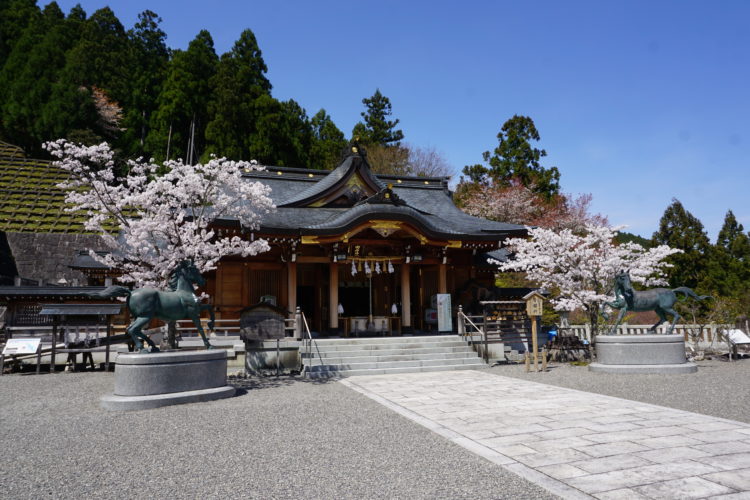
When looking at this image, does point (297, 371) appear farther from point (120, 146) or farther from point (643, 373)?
point (120, 146)

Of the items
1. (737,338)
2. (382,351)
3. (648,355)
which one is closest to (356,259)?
(382,351)

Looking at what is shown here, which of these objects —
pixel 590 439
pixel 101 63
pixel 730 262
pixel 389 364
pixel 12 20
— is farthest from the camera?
pixel 12 20

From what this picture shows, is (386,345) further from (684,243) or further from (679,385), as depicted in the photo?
(684,243)

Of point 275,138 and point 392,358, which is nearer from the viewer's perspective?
point 392,358

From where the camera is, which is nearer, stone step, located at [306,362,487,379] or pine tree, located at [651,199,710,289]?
stone step, located at [306,362,487,379]

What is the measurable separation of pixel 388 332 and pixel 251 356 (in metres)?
5.58

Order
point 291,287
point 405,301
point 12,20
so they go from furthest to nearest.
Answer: point 12,20 → point 405,301 → point 291,287

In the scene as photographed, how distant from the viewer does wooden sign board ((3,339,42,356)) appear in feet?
41.8

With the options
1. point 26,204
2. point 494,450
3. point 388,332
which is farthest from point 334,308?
point 26,204

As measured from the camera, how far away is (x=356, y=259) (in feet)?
54.7

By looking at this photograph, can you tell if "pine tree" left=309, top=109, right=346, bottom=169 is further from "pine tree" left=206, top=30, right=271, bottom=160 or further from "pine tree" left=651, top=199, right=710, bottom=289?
"pine tree" left=651, top=199, right=710, bottom=289

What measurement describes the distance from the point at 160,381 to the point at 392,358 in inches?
262

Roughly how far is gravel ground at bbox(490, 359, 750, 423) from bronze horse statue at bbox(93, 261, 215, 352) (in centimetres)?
786

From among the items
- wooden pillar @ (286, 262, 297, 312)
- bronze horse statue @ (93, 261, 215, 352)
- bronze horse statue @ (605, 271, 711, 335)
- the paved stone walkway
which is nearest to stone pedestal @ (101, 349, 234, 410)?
bronze horse statue @ (93, 261, 215, 352)
